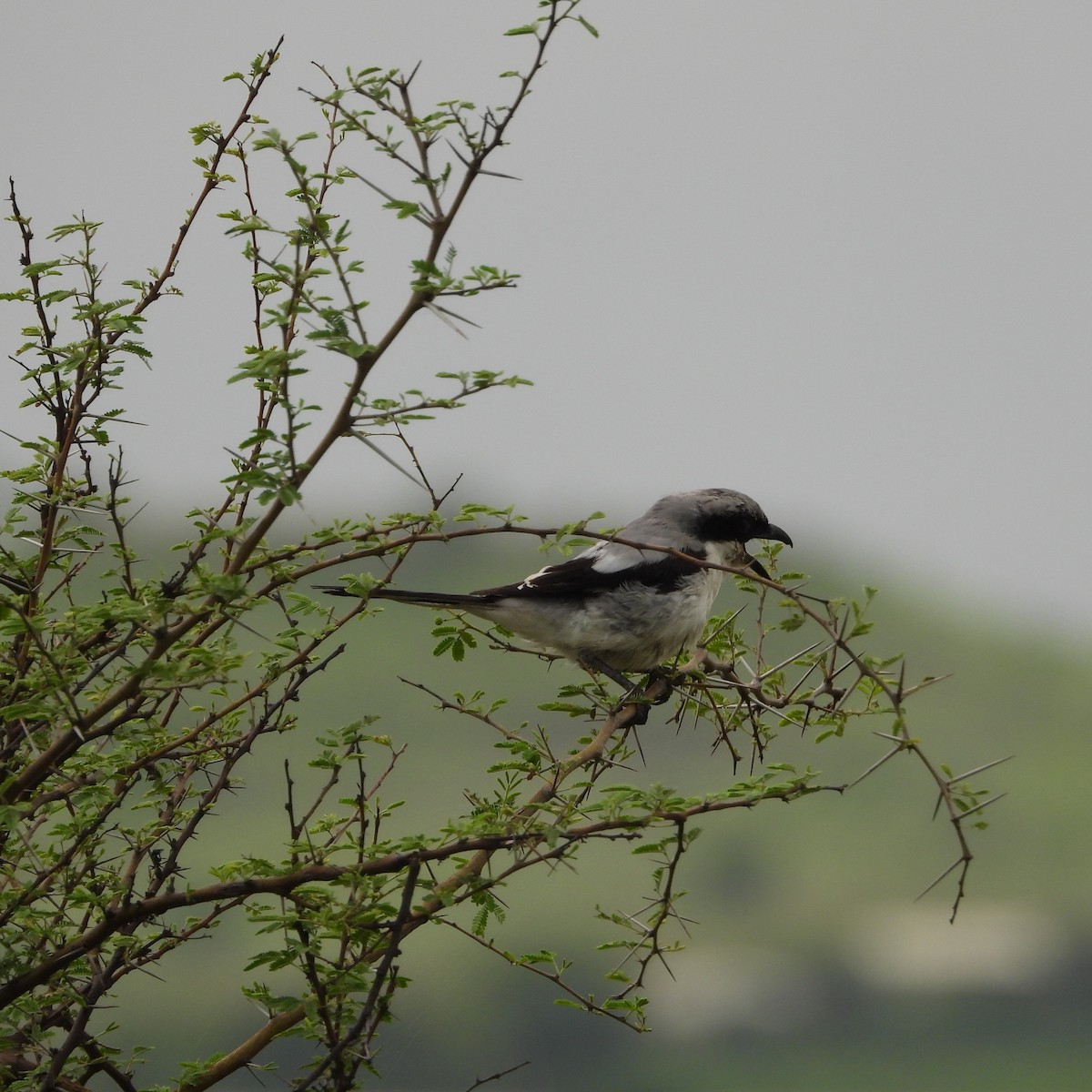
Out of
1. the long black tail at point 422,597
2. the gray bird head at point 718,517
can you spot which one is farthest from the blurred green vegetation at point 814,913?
the long black tail at point 422,597

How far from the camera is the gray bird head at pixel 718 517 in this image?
5418mm

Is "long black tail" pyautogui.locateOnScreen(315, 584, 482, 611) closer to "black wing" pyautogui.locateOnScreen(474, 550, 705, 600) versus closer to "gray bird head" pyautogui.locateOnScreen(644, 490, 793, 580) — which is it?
"black wing" pyautogui.locateOnScreen(474, 550, 705, 600)

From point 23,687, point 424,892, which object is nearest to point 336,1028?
point 424,892

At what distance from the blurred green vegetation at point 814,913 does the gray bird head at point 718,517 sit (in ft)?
15.5

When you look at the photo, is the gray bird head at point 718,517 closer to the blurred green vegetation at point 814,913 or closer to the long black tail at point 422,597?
the long black tail at point 422,597

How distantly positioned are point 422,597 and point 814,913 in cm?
1902

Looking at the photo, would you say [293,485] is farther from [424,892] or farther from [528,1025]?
[528,1025]

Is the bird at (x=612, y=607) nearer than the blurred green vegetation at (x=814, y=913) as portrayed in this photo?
Yes

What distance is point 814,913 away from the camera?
2134 cm

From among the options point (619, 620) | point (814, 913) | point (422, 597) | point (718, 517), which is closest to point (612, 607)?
point (619, 620)

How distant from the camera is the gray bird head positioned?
5.42 m

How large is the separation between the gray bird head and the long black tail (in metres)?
1.20

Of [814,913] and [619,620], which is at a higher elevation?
[814,913]

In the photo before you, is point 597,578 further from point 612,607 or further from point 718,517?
point 718,517
